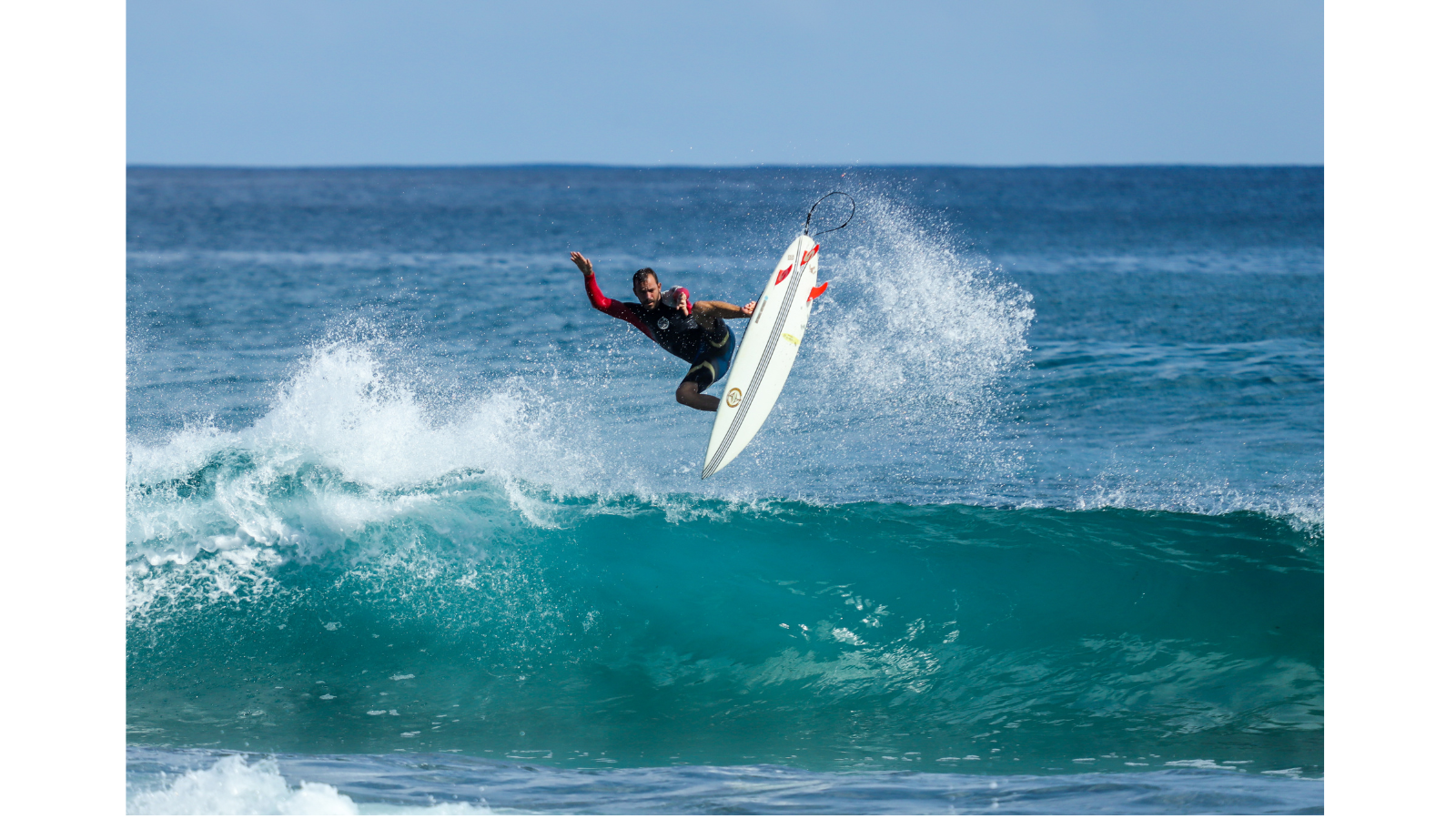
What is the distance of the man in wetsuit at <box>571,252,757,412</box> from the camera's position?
6.59 metres

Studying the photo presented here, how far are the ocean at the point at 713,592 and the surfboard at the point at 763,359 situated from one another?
1.45 m

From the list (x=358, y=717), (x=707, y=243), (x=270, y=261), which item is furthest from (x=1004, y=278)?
→ (x=358, y=717)

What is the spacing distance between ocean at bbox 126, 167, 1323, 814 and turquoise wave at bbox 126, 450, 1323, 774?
0.08ft

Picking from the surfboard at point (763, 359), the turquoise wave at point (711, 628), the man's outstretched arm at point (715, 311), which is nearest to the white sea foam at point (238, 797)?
the turquoise wave at point (711, 628)

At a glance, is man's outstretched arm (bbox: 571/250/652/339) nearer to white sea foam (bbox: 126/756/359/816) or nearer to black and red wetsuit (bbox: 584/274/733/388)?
black and red wetsuit (bbox: 584/274/733/388)

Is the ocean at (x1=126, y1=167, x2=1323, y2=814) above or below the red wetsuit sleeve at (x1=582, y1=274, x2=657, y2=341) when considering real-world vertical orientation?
below

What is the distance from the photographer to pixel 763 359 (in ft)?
22.4

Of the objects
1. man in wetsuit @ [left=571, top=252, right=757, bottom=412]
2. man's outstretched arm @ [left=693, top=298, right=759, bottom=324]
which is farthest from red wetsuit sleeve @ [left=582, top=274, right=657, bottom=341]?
man's outstretched arm @ [left=693, top=298, right=759, bottom=324]

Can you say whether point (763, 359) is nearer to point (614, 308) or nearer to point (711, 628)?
point (614, 308)

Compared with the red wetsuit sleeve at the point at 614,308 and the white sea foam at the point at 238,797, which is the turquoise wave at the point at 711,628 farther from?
the red wetsuit sleeve at the point at 614,308
